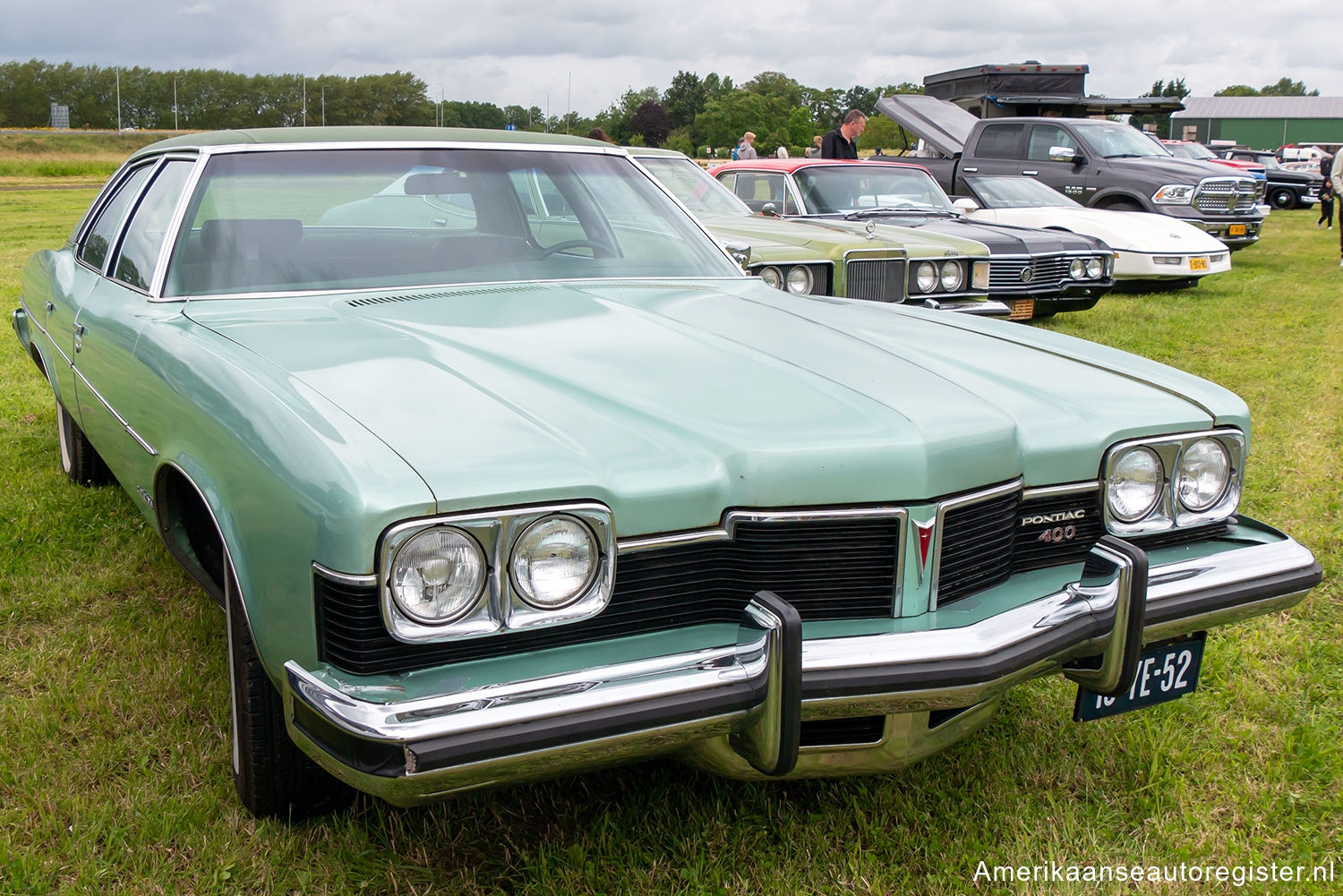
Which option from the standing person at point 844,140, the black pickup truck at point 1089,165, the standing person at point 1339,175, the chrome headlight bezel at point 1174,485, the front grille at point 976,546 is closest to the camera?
the front grille at point 976,546

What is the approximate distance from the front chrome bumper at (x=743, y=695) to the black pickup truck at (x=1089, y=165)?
409 inches

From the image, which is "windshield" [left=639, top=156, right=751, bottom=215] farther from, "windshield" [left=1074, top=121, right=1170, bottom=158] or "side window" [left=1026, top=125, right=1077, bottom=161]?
"windshield" [left=1074, top=121, right=1170, bottom=158]

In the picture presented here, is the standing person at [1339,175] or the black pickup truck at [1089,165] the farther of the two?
the standing person at [1339,175]

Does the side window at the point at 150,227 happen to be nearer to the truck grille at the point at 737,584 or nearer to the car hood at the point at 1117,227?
the truck grille at the point at 737,584

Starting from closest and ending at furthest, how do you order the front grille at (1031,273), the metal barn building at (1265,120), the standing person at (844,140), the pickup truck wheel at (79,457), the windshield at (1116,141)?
1. the pickup truck wheel at (79,457)
2. the front grille at (1031,273)
3. the standing person at (844,140)
4. the windshield at (1116,141)
5. the metal barn building at (1265,120)

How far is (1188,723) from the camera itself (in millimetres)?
2662

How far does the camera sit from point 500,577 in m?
1.65

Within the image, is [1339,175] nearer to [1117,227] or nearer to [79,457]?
[1117,227]

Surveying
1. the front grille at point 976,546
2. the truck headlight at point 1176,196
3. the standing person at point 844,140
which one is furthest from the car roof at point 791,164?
the front grille at point 976,546

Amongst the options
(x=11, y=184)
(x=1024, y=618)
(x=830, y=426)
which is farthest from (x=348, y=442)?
(x=11, y=184)

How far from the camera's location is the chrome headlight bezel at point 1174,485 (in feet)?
7.13

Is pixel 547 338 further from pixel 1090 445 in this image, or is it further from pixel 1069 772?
pixel 1069 772

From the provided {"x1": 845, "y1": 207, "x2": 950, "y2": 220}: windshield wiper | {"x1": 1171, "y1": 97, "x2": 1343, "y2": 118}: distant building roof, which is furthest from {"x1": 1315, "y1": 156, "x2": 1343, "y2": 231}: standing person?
{"x1": 1171, "y1": 97, "x2": 1343, "y2": 118}: distant building roof

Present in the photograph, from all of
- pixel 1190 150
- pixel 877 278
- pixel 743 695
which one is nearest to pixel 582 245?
pixel 743 695
